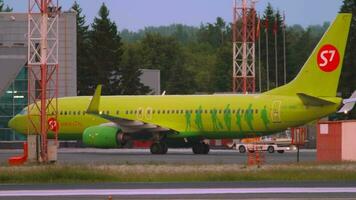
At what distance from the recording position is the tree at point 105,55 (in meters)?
95.4

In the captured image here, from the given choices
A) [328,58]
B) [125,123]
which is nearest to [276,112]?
[328,58]

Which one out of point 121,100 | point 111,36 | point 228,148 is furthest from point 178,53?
point 121,100

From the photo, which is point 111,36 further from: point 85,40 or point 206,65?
point 206,65

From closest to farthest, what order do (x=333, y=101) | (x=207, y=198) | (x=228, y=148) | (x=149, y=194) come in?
(x=207, y=198)
(x=149, y=194)
(x=333, y=101)
(x=228, y=148)

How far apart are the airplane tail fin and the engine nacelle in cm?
893

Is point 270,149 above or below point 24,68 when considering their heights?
below

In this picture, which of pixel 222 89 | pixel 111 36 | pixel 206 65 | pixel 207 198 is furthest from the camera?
pixel 206 65

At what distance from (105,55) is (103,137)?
49660 millimetres

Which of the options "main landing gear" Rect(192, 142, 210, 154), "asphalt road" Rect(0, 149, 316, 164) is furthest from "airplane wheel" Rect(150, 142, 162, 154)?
"main landing gear" Rect(192, 142, 210, 154)

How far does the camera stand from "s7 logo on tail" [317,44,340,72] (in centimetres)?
4716

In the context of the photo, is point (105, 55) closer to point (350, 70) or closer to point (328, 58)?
point (350, 70)

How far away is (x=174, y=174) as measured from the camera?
100ft

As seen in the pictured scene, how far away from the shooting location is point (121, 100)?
2035 inches

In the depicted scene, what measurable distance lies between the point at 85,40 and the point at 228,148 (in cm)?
5378
